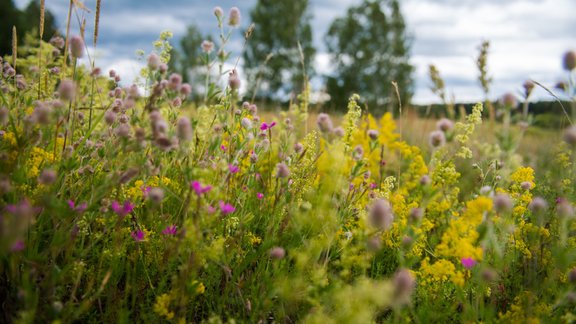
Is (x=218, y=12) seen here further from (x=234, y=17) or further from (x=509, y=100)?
(x=509, y=100)

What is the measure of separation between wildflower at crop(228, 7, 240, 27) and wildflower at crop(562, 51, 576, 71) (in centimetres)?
138

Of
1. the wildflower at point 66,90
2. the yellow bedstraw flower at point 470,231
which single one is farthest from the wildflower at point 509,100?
the wildflower at point 66,90

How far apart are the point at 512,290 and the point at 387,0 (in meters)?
29.0

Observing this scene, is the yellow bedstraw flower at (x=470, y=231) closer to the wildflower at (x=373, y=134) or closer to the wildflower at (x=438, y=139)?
the wildflower at (x=438, y=139)

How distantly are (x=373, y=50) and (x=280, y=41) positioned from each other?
655 cm

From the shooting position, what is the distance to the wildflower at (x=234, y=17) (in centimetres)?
191

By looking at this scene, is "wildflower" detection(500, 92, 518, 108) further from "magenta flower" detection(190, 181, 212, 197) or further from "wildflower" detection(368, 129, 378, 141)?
"magenta flower" detection(190, 181, 212, 197)

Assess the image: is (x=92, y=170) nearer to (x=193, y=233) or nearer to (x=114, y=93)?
(x=114, y=93)

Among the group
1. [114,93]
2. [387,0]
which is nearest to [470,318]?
[114,93]

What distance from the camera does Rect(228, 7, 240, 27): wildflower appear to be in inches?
75.2

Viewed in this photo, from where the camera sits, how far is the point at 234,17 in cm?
192

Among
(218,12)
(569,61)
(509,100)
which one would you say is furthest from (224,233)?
(569,61)

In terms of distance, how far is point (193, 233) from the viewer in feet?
4.74

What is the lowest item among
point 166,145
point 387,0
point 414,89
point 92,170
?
point 92,170
